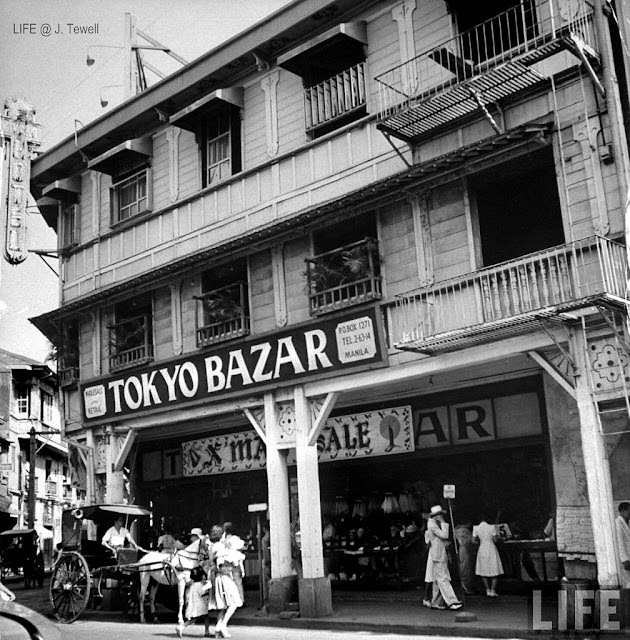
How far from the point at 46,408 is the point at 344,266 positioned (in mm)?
35162

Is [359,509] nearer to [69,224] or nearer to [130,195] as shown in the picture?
[130,195]

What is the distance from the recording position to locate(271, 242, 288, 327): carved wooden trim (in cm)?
1742

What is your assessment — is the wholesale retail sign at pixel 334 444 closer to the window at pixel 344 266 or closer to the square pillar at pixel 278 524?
the square pillar at pixel 278 524

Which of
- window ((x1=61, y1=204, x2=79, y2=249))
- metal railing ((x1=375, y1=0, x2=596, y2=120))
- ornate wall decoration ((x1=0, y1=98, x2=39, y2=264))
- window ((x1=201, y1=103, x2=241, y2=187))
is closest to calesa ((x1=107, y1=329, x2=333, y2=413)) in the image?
ornate wall decoration ((x1=0, y1=98, x2=39, y2=264))

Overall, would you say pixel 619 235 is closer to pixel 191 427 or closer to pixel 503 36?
pixel 503 36

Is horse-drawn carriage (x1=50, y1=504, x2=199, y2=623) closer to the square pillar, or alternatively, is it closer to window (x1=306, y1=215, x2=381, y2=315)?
the square pillar

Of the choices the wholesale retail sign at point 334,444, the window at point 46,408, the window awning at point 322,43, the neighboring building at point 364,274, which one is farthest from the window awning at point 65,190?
the window at point 46,408

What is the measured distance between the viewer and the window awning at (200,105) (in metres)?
18.5

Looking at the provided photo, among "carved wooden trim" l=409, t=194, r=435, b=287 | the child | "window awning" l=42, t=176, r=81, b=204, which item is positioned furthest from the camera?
"window awning" l=42, t=176, r=81, b=204

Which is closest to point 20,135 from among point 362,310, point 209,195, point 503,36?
point 209,195

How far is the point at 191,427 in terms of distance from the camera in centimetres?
2217

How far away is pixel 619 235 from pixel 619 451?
332 centimetres

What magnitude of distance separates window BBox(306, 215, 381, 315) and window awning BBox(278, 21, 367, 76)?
344 cm

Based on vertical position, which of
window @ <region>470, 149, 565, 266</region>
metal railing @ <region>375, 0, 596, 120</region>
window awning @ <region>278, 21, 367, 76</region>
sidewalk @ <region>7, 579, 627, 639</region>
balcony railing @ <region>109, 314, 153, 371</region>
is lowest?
sidewalk @ <region>7, 579, 627, 639</region>
